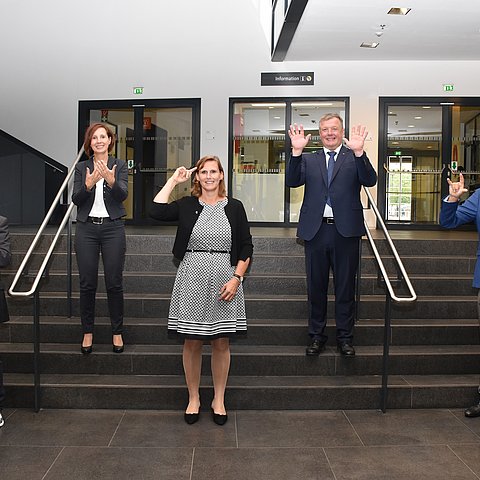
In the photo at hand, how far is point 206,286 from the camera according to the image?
3576 mm

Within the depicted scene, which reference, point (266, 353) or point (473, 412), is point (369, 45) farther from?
point (473, 412)

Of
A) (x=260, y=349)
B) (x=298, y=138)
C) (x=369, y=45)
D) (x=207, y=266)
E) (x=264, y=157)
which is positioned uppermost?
(x=369, y=45)

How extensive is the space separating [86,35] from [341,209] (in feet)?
24.1

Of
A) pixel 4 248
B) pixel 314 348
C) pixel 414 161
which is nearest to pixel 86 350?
pixel 4 248

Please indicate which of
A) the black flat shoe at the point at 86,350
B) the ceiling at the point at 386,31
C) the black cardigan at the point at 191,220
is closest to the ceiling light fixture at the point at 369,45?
the ceiling at the point at 386,31

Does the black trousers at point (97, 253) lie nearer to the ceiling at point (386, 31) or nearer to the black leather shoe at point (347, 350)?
the black leather shoe at point (347, 350)

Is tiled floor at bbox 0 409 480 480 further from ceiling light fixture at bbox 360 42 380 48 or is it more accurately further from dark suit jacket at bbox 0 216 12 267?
ceiling light fixture at bbox 360 42 380 48

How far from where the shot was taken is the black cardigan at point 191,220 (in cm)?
363

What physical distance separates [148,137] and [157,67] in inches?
46.8

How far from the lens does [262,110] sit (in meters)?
9.77

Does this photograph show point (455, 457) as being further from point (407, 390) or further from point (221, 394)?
point (221, 394)

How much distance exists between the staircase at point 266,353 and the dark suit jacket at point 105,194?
3.40ft

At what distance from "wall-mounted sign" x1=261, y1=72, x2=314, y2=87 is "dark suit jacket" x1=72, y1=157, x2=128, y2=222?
5826 millimetres

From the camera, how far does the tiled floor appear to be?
3.09m
